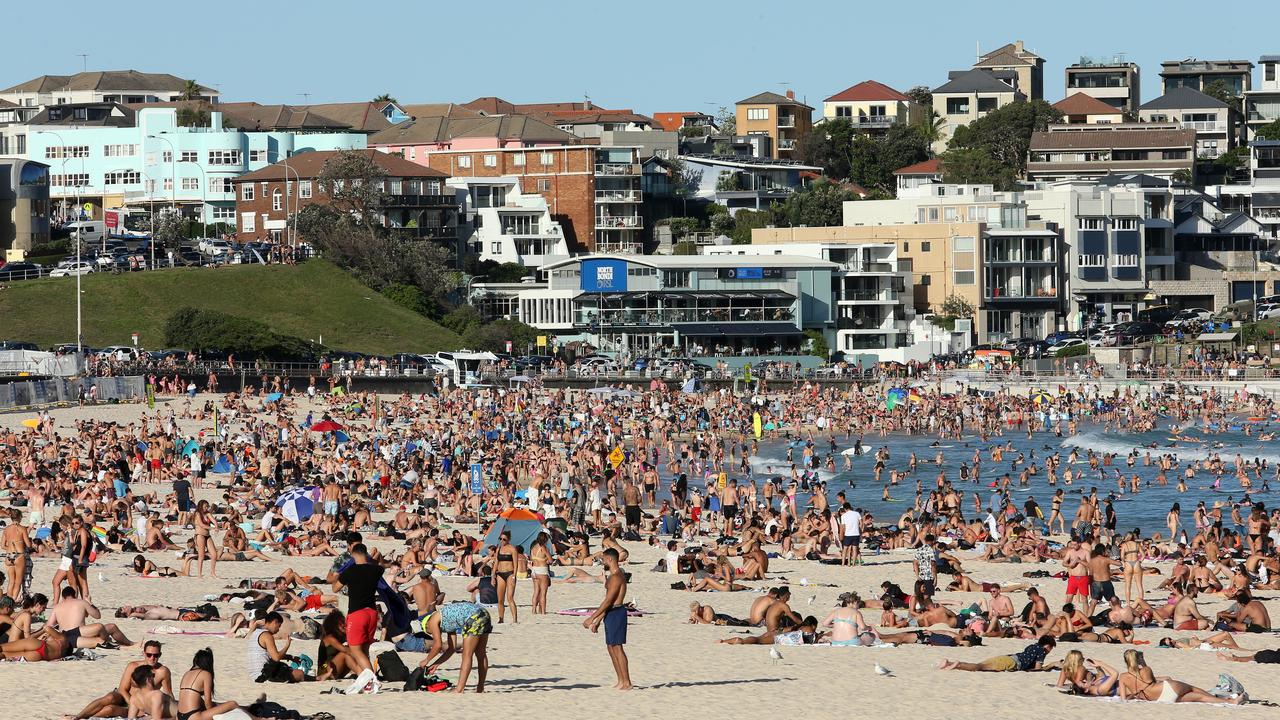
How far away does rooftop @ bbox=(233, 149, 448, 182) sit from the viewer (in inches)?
3314

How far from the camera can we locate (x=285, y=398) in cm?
5403

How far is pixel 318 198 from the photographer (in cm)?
8488

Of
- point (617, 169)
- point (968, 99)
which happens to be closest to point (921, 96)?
point (968, 99)

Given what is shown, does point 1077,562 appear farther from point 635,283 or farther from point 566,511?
point 635,283

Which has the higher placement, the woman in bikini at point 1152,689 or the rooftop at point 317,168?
the rooftop at point 317,168

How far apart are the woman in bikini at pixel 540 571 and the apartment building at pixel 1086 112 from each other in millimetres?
93149

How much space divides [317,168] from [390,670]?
74226 millimetres

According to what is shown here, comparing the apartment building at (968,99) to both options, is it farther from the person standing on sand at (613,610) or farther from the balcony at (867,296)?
the person standing on sand at (613,610)

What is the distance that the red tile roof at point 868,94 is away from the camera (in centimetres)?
11662

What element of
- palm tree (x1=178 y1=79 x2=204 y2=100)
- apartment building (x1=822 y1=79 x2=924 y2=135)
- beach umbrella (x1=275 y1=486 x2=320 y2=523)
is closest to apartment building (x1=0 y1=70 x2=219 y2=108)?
palm tree (x1=178 y1=79 x2=204 y2=100)

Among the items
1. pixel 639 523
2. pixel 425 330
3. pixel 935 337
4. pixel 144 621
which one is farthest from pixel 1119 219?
pixel 144 621

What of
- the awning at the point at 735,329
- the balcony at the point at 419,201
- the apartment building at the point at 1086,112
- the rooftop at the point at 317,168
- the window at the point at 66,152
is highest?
the apartment building at the point at 1086,112

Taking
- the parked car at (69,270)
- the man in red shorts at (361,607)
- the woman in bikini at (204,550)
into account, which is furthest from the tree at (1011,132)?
the man in red shorts at (361,607)

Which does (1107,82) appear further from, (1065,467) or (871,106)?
(1065,467)
